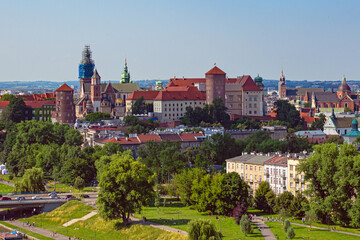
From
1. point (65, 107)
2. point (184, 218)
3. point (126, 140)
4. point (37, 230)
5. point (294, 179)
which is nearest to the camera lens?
point (184, 218)

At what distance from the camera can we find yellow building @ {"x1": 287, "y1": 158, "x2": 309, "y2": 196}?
247 ft

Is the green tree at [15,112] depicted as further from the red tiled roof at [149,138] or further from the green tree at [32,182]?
the green tree at [32,182]

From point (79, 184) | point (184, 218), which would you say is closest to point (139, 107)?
point (79, 184)

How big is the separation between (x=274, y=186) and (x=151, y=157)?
86.7 feet

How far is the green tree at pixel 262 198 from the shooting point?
7556 centimetres

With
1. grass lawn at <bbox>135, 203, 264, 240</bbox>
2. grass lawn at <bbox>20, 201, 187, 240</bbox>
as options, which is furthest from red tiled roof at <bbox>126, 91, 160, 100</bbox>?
grass lawn at <bbox>135, 203, 264, 240</bbox>

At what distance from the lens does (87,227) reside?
247 feet

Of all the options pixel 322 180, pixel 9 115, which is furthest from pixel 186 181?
pixel 9 115

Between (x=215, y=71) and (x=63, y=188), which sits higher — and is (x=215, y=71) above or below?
above

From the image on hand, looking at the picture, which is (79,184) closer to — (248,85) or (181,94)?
(181,94)

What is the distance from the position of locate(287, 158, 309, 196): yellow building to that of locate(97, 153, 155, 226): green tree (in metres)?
14.4

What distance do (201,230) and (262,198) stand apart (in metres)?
19.3

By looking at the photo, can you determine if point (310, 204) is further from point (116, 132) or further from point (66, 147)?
point (116, 132)

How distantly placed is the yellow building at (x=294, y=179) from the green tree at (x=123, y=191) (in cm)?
1440
